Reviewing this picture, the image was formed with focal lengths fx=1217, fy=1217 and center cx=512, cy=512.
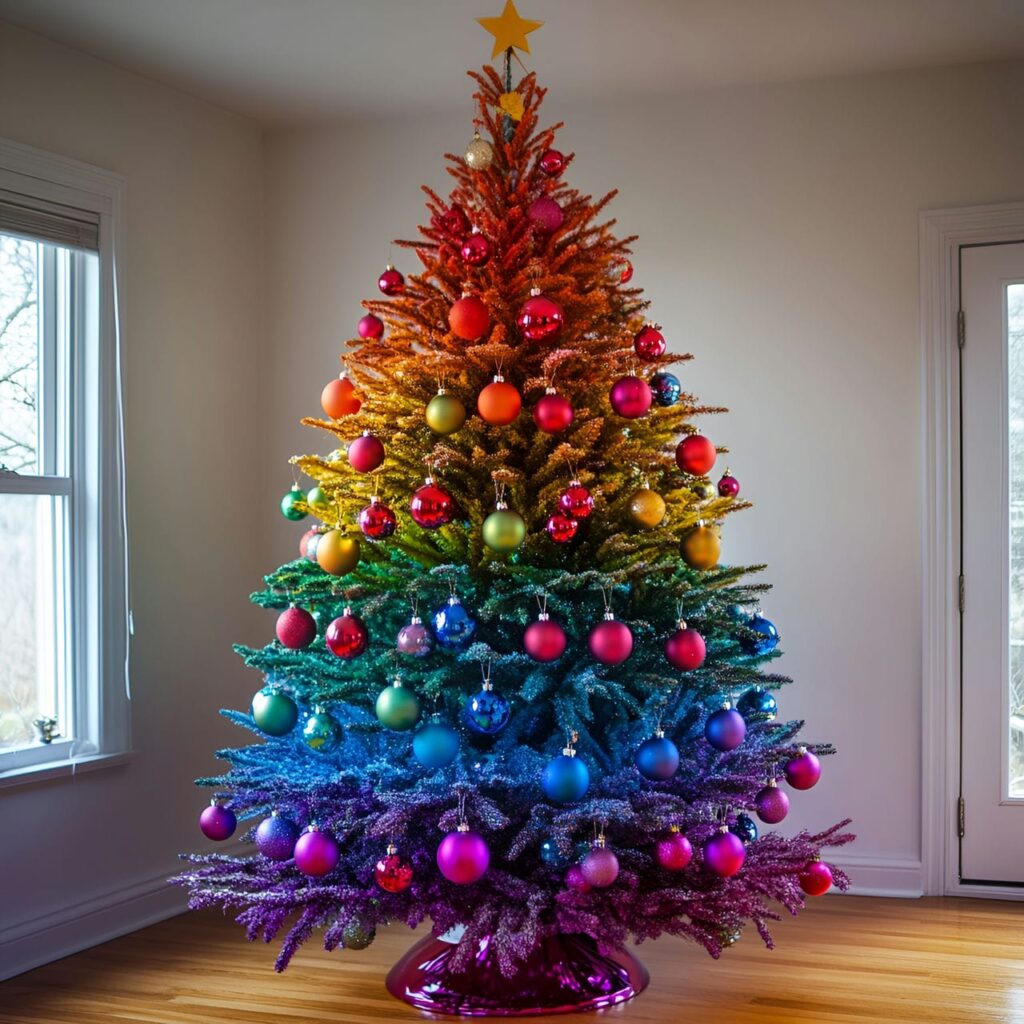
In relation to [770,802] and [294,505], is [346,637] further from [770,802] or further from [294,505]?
[770,802]

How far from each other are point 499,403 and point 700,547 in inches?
17.8

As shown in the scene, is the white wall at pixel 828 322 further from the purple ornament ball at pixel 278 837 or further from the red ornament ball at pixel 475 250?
the purple ornament ball at pixel 278 837

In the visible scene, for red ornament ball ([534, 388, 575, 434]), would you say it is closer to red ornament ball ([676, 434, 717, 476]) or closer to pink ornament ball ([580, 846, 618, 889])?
red ornament ball ([676, 434, 717, 476])

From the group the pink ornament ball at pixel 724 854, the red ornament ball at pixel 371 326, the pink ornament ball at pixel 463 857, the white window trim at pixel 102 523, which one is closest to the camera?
the pink ornament ball at pixel 463 857

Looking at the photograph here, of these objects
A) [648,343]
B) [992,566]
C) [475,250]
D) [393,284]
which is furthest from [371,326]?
[992,566]

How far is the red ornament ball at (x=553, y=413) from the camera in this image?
2076 millimetres

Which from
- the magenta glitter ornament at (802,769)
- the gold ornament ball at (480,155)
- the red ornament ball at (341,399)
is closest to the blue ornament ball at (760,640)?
the magenta glitter ornament at (802,769)

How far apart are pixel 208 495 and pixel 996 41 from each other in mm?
2525

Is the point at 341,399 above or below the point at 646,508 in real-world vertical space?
above

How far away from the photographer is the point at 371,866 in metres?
2.06

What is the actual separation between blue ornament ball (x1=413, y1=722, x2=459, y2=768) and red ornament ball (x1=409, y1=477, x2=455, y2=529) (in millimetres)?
346

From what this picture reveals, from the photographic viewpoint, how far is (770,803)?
2225 mm

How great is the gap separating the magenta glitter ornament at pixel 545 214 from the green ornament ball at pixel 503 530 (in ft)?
1.90

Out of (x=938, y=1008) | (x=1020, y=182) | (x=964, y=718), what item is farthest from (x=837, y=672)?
(x=1020, y=182)
